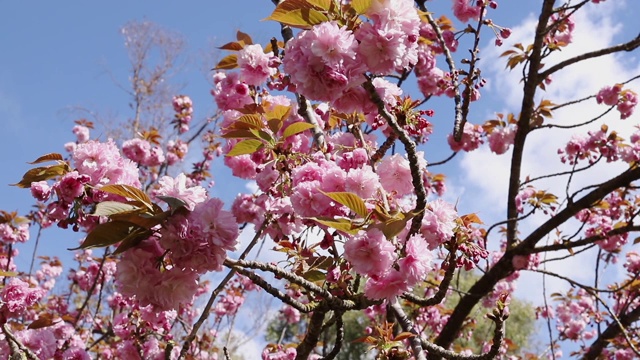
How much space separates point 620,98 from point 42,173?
4.86 metres

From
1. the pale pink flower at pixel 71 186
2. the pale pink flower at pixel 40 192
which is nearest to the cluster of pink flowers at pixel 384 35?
the pale pink flower at pixel 71 186

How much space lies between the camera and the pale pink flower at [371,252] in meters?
1.30

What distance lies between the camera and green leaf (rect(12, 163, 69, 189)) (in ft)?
4.55

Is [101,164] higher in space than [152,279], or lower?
higher

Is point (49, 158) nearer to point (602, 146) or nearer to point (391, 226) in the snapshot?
point (391, 226)

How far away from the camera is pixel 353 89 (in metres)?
1.55

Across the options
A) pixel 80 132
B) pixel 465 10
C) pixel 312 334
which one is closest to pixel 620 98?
pixel 465 10

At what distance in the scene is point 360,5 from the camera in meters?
1.34

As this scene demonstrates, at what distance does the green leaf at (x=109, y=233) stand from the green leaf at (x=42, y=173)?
0.31 meters

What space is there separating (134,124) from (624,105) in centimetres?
713

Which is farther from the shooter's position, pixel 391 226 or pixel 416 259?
pixel 416 259

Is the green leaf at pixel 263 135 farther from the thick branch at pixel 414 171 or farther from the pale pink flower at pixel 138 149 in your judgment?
the pale pink flower at pixel 138 149

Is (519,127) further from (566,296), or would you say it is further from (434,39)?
(566,296)

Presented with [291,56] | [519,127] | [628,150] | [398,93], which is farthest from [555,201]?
[291,56]
